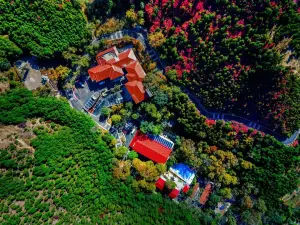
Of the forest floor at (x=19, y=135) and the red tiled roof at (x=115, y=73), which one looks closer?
the forest floor at (x=19, y=135)

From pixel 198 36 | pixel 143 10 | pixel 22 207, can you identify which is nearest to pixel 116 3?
pixel 143 10

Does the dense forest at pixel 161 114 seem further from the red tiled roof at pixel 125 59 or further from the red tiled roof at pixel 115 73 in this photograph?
the red tiled roof at pixel 115 73

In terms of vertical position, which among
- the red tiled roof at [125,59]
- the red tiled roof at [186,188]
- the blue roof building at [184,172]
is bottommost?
the red tiled roof at [186,188]

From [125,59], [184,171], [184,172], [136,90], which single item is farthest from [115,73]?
[184,172]

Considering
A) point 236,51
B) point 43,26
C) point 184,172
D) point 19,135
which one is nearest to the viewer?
point 19,135

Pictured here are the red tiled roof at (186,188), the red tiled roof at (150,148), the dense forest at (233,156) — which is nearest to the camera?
the dense forest at (233,156)

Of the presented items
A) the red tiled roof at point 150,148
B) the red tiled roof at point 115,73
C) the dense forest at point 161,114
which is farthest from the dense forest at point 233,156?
the red tiled roof at point 115,73

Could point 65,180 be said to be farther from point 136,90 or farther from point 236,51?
point 236,51
